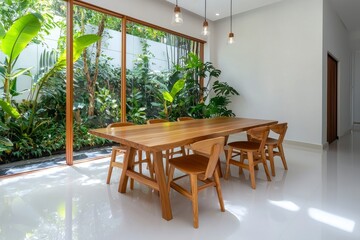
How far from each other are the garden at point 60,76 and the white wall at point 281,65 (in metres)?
1.97

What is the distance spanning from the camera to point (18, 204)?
2377 millimetres

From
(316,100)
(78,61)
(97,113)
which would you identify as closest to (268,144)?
(316,100)

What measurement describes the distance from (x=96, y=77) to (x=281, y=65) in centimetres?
417

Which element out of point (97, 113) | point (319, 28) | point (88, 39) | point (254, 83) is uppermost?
point (319, 28)

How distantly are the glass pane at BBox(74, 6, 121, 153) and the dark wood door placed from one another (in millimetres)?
4923

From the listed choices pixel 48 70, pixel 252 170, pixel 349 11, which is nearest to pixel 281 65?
pixel 349 11

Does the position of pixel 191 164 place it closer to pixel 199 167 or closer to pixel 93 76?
pixel 199 167

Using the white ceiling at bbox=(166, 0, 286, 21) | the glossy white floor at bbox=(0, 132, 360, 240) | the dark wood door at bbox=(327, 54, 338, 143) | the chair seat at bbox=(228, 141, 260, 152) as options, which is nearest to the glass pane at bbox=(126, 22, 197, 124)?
the white ceiling at bbox=(166, 0, 286, 21)

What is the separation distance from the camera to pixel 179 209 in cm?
230

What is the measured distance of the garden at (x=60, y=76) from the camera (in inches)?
134

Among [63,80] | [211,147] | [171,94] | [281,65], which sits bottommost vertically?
[211,147]

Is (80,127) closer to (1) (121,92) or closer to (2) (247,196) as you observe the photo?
(1) (121,92)

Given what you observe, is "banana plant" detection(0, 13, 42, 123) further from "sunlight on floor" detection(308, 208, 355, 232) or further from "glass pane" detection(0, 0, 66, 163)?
"sunlight on floor" detection(308, 208, 355, 232)

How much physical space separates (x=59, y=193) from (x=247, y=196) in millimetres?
2205
